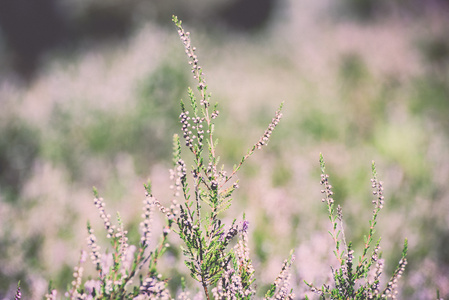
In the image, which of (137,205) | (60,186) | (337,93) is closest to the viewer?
(137,205)

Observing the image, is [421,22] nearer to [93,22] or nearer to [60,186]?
[60,186]

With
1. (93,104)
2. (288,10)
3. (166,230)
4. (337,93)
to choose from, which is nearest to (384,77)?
(337,93)

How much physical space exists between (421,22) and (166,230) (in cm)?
941

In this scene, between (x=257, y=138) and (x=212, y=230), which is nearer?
(x=212, y=230)

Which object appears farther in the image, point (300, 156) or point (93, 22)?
point (93, 22)

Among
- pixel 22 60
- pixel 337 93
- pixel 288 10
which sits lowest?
pixel 337 93

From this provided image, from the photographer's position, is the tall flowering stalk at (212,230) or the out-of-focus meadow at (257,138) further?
the out-of-focus meadow at (257,138)

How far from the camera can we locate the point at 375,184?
1484mm

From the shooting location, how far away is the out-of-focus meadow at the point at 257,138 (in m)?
2.88

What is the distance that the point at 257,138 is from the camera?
484cm

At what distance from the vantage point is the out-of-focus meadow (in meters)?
2.88

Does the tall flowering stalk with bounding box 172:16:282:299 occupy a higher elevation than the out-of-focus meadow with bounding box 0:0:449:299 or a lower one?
lower

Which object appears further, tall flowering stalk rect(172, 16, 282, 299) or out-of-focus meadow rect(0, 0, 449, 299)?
out-of-focus meadow rect(0, 0, 449, 299)

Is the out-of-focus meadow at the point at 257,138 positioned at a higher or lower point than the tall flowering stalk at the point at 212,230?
higher
